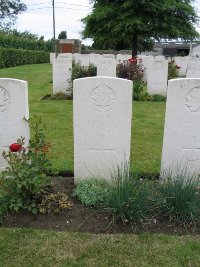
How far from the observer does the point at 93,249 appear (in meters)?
3.51

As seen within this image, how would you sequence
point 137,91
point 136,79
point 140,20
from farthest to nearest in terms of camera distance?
point 140,20
point 136,79
point 137,91

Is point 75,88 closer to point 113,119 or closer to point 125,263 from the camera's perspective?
point 113,119

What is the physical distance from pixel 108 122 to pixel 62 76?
8.54 metres

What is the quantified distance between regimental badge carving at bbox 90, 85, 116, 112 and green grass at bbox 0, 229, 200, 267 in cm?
156

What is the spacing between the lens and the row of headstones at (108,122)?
4.49 metres

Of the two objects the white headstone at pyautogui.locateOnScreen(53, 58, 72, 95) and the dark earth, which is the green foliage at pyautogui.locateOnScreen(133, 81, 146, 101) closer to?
the white headstone at pyautogui.locateOnScreen(53, 58, 72, 95)

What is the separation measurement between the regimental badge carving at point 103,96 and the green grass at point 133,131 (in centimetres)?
137

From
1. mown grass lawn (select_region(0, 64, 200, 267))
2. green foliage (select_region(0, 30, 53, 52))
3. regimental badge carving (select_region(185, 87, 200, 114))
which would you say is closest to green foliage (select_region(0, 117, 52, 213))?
mown grass lawn (select_region(0, 64, 200, 267))

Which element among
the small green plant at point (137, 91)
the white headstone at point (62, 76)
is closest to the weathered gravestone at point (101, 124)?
the small green plant at point (137, 91)

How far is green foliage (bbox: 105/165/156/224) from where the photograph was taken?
12.6ft

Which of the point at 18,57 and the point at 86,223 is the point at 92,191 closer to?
the point at 86,223

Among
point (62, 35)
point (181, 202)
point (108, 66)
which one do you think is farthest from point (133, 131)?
point (62, 35)

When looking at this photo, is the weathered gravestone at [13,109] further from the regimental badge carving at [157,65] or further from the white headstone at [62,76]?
the regimental badge carving at [157,65]

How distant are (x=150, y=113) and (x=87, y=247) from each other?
6964mm
